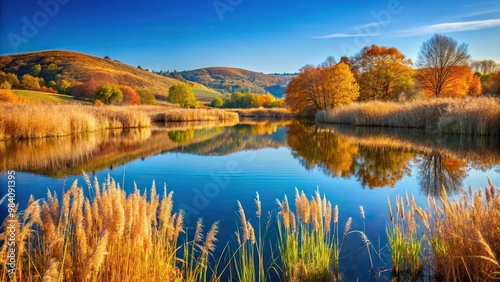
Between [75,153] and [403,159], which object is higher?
[75,153]

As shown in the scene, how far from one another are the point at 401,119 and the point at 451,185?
60.0ft

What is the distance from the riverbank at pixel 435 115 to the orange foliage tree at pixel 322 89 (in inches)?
224

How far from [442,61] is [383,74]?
6.64 m

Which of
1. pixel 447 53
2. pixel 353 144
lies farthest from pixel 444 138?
pixel 447 53

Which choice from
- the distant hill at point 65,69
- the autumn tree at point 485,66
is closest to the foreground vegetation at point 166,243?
the autumn tree at point 485,66

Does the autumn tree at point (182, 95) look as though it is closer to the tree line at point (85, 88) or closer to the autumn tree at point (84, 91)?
the tree line at point (85, 88)

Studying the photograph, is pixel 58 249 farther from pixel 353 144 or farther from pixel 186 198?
pixel 353 144

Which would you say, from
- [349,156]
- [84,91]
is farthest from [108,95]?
[349,156]

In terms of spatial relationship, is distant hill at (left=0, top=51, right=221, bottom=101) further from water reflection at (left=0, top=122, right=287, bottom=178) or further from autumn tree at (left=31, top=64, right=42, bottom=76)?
water reflection at (left=0, top=122, right=287, bottom=178)

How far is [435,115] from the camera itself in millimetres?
22594

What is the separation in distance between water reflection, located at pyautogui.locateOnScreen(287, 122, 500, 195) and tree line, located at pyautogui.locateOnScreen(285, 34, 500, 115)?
22477 millimetres

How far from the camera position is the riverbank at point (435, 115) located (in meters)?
17.5

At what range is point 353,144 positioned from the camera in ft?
57.5

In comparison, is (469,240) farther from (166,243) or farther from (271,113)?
(271,113)
